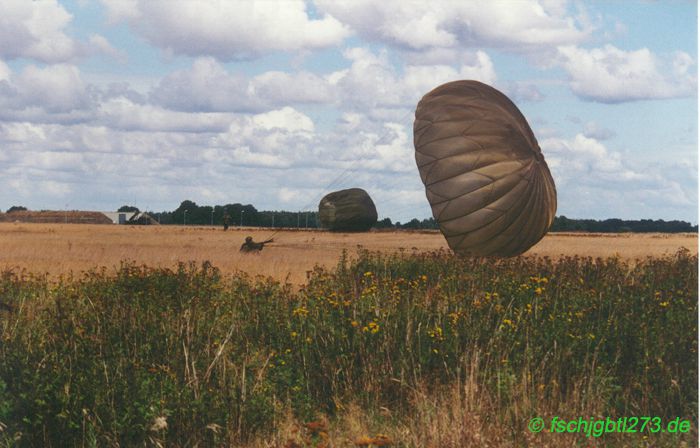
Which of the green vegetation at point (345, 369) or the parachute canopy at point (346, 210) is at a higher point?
the parachute canopy at point (346, 210)

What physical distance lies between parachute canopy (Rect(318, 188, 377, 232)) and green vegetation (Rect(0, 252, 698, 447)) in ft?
120

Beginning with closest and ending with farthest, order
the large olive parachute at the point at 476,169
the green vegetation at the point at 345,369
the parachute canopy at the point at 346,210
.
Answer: the green vegetation at the point at 345,369 → the large olive parachute at the point at 476,169 → the parachute canopy at the point at 346,210

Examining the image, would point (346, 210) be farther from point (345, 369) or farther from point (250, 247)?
point (345, 369)

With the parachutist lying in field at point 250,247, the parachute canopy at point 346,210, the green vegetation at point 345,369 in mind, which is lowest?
the green vegetation at point 345,369

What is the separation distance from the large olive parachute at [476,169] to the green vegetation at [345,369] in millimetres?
8830

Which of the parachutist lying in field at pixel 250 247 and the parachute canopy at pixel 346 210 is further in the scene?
the parachute canopy at pixel 346 210

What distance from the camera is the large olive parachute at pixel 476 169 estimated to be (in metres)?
20.7

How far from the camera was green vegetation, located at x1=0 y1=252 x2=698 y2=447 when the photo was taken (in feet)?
23.5

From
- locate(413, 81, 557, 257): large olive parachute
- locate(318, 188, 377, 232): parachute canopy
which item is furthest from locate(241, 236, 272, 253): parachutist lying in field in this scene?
locate(318, 188, 377, 232): parachute canopy

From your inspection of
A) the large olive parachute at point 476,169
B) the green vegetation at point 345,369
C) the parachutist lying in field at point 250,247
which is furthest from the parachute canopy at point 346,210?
the green vegetation at point 345,369

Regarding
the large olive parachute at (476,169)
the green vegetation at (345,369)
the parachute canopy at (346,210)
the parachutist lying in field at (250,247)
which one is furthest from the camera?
the parachute canopy at (346,210)

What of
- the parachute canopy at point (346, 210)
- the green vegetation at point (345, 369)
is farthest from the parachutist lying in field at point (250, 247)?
the green vegetation at point (345, 369)

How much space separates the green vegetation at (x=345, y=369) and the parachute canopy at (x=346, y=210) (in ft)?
120

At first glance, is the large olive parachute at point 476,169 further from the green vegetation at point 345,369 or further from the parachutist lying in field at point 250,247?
the parachutist lying in field at point 250,247
